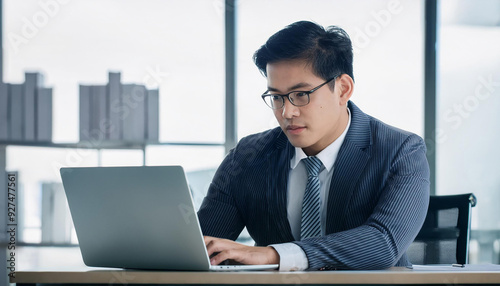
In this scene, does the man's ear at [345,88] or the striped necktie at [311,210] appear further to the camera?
the man's ear at [345,88]

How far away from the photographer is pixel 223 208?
1.87 metres

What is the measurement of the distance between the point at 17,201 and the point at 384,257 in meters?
2.43

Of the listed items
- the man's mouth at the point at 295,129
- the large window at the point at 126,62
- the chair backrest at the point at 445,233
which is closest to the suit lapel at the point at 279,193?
the man's mouth at the point at 295,129

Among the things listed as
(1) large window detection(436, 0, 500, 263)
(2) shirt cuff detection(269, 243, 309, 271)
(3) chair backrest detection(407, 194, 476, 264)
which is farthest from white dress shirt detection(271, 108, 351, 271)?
(1) large window detection(436, 0, 500, 263)

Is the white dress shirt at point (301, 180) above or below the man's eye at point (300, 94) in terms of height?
below

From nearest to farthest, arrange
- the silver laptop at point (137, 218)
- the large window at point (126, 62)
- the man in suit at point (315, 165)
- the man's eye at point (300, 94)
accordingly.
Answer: the silver laptop at point (137, 218), the man in suit at point (315, 165), the man's eye at point (300, 94), the large window at point (126, 62)

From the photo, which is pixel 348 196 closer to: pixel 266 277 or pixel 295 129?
pixel 295 129

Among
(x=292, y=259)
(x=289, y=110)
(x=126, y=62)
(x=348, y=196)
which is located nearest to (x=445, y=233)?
(x=348, y=196)

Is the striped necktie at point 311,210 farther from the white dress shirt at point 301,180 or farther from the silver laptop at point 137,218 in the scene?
the silver laptop at point 137,218

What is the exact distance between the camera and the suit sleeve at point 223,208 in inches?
71.9

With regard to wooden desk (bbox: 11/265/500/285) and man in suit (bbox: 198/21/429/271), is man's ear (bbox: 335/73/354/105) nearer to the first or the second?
man in suit (bbox: 198/21/429/271)

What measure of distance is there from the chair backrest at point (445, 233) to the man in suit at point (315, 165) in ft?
0.67

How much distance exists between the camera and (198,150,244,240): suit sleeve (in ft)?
5.99

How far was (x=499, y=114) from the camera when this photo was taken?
353 cm
